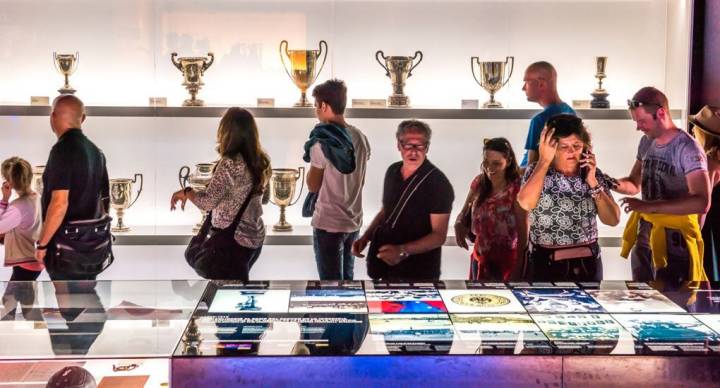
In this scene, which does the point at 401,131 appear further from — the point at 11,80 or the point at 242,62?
the point at 11,80

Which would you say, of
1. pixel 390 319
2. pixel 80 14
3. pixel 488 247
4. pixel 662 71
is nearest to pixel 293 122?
pixel 80 14

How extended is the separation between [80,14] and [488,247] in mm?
2488

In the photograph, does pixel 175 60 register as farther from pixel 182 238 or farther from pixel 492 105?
pixel 492 105

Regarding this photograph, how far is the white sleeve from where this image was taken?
12.8 feet

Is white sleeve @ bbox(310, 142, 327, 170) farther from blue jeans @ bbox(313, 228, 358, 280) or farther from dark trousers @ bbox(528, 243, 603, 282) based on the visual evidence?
dark trousers @ bbox(528, 243, 603, 282)

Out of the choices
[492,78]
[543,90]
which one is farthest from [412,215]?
[492,78]

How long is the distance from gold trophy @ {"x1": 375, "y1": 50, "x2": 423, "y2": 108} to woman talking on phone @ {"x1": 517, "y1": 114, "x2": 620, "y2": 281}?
4.53 feet

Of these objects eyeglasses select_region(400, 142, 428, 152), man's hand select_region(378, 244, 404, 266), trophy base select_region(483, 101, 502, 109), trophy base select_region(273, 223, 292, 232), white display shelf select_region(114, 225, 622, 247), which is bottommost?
white display shelf select_region(114, 225, 622, 247)

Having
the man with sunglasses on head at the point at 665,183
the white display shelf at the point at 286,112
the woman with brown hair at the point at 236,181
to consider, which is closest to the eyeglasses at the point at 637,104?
the man with sunglasses on head at the point at 665,183

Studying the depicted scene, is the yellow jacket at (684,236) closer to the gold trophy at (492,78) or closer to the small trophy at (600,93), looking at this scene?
the small trophy at (600,93)

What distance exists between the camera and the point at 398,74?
14.8 feet

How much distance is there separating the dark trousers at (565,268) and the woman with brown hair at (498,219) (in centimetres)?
24

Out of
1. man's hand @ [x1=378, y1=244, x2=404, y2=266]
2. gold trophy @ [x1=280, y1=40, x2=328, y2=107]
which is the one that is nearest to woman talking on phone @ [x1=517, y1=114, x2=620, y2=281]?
man's hand @ [x1=378, y1=244, x2=404, y2=266]

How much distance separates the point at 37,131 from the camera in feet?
15.0
